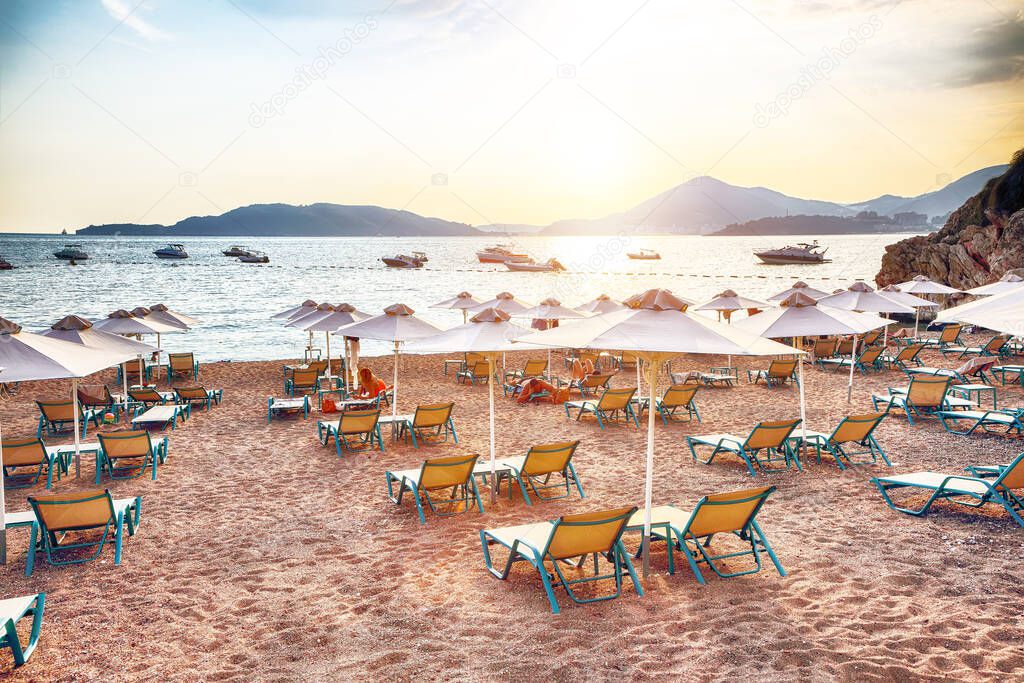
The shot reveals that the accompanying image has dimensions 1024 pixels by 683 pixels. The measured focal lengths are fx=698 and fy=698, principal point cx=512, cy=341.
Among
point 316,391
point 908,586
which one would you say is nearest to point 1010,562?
point 908,586

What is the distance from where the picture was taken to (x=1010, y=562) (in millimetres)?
5766

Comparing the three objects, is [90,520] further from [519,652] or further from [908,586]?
[908,586]

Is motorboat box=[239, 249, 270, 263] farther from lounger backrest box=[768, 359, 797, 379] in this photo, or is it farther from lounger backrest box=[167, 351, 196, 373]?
lounger backrest box=[768, 359, 797, 379]

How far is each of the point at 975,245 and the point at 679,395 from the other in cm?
2777

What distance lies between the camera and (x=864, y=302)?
1391 cm

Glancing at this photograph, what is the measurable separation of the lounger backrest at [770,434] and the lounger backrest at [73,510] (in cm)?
701

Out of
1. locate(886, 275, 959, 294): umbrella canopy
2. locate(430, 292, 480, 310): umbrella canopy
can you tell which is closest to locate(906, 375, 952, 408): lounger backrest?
locate(886, 275, 959, 294): umbrella canopy

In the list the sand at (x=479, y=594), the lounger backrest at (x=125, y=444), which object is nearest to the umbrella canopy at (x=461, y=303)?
the sand at (x=479, y=594)

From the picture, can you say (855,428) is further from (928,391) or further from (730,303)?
(730,303)

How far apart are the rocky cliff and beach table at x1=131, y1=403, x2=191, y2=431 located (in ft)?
94.4

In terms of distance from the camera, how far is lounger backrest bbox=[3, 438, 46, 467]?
842cm

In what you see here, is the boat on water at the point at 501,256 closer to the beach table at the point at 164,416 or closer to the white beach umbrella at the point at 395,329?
the beach table at the point at 164,416

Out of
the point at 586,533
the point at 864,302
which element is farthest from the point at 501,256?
the point at 586,533

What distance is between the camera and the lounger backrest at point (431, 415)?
1027cm
